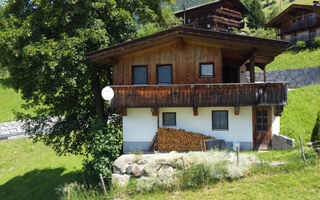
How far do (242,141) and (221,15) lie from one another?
103ft

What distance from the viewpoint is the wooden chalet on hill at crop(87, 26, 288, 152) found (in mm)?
12211

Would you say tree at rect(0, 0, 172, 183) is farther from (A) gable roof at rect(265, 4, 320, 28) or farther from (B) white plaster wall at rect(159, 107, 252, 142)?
(A) gable roof at rect(265, 4, 320, 28)

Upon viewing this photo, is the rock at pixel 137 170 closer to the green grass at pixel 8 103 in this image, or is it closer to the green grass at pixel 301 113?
the green grass at pixel 301 113

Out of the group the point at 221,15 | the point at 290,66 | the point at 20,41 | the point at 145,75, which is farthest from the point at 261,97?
the point at 221,15

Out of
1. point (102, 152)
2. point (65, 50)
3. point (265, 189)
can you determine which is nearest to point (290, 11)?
point (65, 50)

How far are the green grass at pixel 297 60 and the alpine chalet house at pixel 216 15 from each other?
10.4 metres

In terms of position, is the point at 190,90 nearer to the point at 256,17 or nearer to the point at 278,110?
the point at 278,110

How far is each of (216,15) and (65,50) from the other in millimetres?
30918

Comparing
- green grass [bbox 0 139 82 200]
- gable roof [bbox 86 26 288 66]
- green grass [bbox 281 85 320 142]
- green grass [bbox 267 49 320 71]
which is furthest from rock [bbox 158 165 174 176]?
green grass [bbox 267 49 320 71]

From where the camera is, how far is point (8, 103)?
3484cm

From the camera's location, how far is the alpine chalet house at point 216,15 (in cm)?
3769

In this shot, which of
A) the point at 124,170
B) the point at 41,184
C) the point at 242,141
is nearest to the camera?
the point at 124,170

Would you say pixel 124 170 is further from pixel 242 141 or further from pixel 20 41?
pixel 20 41

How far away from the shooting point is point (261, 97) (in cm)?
1204
